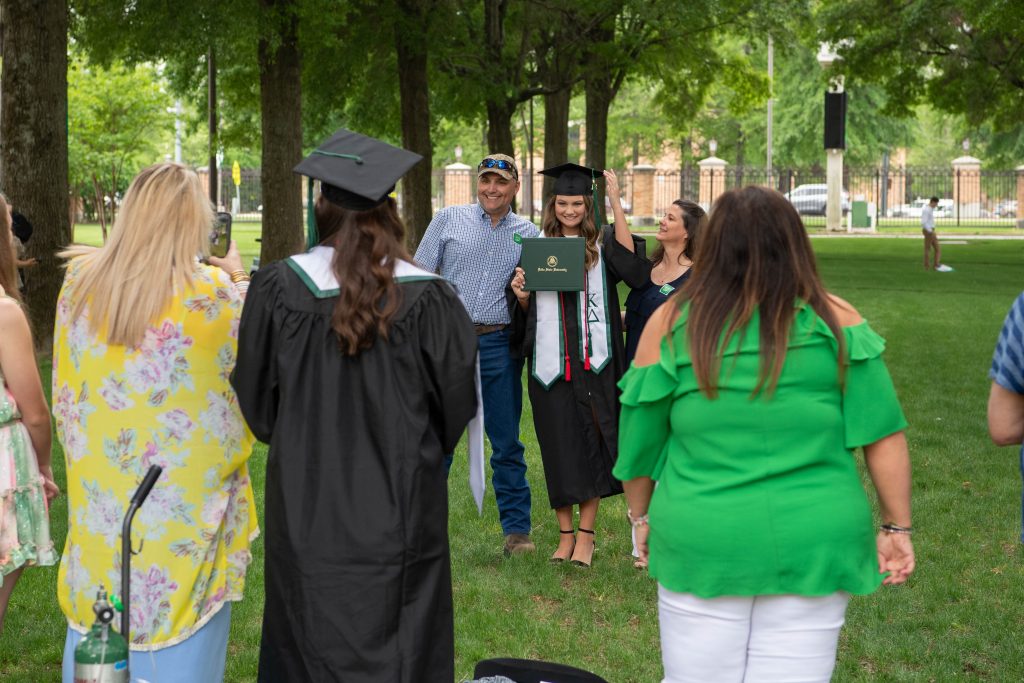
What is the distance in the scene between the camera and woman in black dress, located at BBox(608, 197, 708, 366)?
6.92 m

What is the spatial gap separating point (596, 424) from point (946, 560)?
1974mm

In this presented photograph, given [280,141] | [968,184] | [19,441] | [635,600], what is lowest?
[635,600]

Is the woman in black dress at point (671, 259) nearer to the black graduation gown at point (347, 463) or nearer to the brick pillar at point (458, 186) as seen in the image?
the black graduation gown at point (347, 463)

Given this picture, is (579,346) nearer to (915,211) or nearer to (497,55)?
(497,55)

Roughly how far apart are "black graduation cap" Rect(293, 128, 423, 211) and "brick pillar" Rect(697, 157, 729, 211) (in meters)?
48.6

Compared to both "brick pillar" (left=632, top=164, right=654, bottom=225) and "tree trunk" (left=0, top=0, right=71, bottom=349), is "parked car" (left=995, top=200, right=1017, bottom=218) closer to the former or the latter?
"brick pillar" (left=632, top=164, right=654, bottom=225)

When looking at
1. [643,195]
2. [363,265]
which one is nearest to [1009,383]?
[363,265]

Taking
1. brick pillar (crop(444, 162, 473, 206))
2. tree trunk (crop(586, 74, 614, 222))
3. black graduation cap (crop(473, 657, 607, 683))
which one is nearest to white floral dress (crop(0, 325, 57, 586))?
black graduation cap (crop(473, 657, 607, 683))

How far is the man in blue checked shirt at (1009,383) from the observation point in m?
3.54

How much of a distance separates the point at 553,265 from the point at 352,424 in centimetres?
288

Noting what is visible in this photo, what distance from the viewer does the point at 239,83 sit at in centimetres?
2581

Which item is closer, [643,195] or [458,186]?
[643,195]

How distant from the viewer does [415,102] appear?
2147 centimetres

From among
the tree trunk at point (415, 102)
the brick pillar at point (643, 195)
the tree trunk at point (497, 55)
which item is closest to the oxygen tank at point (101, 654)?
the tree trunk at point (415, 102)
